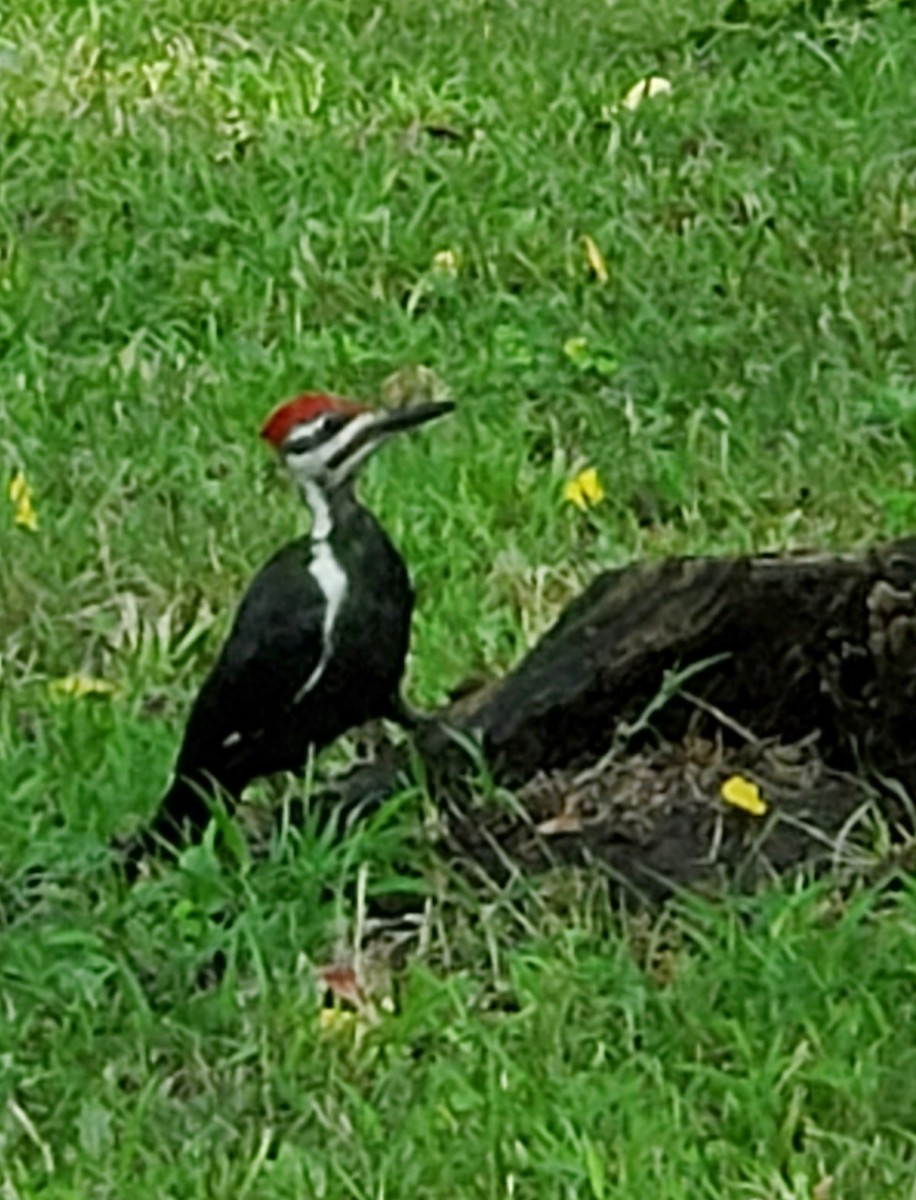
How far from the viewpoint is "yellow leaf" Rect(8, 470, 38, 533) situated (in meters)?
5.71

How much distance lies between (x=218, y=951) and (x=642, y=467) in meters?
1.94

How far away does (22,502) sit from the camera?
5.76 meters

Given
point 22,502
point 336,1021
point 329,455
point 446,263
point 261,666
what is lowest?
point 446,263

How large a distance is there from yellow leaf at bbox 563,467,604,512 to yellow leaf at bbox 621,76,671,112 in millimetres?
1943

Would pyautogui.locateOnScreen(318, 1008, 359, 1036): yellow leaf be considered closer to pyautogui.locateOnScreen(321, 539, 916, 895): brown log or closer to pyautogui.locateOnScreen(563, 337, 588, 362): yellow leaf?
pyautogui.locateOnScreen(321, 539, 916, 895): brown log

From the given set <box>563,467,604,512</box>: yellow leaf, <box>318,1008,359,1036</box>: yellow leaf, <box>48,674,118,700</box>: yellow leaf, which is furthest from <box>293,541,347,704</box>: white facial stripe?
<box>563,467,604,512</box>: yellow leaf

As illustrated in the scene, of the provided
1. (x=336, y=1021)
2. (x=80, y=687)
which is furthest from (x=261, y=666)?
(x=80, y=687)

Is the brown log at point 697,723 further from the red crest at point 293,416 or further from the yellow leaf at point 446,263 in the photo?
the yellow leaf at point 446,263

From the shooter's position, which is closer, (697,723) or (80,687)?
(697,723)

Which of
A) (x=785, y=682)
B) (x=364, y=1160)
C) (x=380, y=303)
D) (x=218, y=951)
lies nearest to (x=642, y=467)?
(x=380, y=303)

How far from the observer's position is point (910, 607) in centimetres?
427

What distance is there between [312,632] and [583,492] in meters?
1.54

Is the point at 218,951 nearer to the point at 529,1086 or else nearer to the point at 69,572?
the point at 529,1086

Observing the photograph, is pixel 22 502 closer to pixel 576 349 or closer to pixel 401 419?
pixel 576 349
